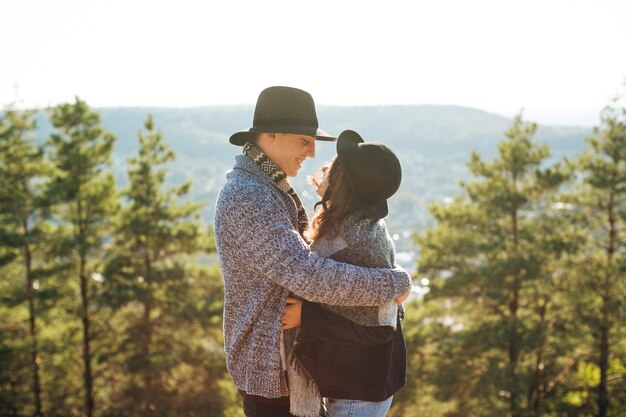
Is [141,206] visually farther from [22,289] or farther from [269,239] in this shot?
[269,239]

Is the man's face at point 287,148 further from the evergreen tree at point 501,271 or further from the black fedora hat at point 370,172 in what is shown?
the evergreen tree at point 501,271

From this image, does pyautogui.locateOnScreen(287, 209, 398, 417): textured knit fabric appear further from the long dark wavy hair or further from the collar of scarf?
the collar of scarf

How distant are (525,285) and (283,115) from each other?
42.6 ft

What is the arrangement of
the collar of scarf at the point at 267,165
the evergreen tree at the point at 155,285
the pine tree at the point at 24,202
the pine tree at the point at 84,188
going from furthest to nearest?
the evergreen tree at the point at 155,285, the pine tree at the point at 84,188, the pine tree at the point at 24,202, the collar of scarf at the point at 267,165

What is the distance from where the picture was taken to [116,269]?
1566 centimetres

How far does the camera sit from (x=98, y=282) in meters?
15.3

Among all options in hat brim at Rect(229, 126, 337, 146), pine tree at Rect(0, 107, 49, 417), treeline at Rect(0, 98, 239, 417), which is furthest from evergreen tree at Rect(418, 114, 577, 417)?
hat brim at Rect(229, 126, 337, 146)

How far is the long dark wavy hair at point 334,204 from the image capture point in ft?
6.88

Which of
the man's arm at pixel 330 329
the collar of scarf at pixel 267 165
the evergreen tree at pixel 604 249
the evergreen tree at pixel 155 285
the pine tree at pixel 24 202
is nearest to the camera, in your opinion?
the man's arm at pixel 330 329

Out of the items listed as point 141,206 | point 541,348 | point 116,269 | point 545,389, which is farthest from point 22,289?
point 545,389

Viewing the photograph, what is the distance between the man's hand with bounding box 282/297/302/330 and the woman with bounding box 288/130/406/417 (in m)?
0.03

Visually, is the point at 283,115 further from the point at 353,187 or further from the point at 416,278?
the point at 416,278

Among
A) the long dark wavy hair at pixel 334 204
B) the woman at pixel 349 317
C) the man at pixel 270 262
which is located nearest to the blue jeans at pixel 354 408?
the woman at pixel 349 317

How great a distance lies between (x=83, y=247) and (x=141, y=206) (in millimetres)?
2346
